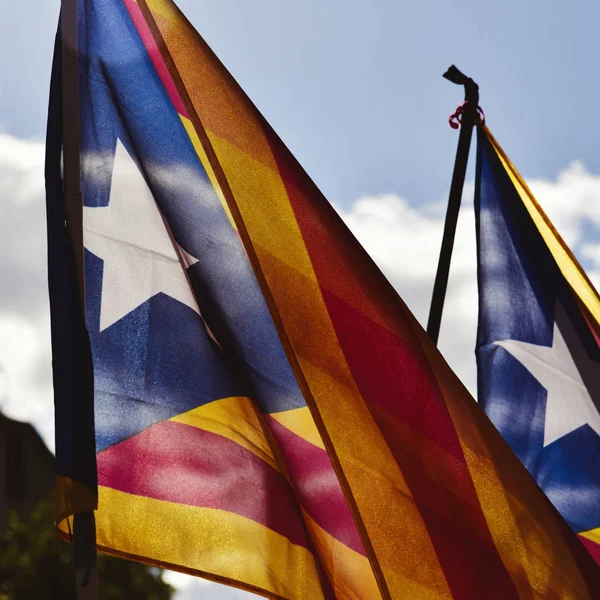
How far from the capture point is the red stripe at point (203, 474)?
4.70 metres

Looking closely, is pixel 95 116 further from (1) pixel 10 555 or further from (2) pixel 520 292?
(1) pixel 10 555

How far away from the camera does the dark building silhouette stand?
44.6m

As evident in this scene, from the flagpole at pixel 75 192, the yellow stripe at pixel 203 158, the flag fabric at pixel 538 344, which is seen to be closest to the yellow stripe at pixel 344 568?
the flagpole at pixel 75 192

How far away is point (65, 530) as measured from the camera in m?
4.24

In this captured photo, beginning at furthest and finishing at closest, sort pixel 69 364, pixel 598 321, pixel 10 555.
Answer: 1. pixel 10 555
2. pixel 598 321
3. pixel 69 364

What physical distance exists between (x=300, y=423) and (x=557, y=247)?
416 centimetres

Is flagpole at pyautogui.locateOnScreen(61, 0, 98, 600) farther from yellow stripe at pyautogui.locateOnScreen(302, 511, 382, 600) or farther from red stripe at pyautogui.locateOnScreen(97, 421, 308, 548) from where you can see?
yellow stripe at pyautogui.locateOnScreen(302, 511, 382, 600)

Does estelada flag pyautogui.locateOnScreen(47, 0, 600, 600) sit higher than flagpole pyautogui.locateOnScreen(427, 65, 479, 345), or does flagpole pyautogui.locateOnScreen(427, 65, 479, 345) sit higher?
flagpole pyautogui.locateOnScreen(427, 65, 479, 345)

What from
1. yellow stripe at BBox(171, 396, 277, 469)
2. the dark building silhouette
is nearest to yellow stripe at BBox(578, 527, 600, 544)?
yellow stripe at BBox(171, 396, 277, 469)

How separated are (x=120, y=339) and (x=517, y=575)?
6.77 ft

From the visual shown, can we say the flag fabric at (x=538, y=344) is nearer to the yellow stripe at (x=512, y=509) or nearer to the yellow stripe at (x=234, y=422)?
the yellow stripe at (x=512, y=509)

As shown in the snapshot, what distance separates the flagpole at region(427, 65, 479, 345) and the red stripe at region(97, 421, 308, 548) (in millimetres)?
3330

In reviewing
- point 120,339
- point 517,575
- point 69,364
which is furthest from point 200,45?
point 517,575

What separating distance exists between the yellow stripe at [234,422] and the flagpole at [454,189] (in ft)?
10.5
